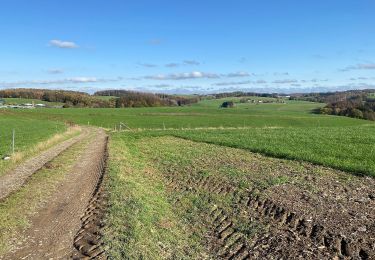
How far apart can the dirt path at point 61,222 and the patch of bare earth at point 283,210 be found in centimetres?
297

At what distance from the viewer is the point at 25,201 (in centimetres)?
1165

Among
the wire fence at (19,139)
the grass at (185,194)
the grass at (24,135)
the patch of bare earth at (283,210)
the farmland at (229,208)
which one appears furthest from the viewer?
the grass at (24,135)

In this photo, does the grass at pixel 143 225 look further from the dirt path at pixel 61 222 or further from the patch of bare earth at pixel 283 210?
the patch of bare earth at pixel 283 210

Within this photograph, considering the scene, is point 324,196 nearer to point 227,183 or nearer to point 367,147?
point 227,183

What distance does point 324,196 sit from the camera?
10992mm

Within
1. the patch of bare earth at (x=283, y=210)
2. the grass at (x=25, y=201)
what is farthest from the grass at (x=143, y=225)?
the grass at (x=25, y=201)

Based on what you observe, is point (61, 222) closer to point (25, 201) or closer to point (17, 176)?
point (25, 201)

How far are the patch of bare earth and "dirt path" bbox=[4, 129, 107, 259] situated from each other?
9.73 ft

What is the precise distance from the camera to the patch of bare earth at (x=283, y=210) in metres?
7.64

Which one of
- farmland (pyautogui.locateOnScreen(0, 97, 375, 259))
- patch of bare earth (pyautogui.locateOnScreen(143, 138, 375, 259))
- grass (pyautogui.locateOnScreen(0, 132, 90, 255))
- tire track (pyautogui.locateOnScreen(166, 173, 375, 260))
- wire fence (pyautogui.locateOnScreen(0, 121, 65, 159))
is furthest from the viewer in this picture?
wire fence (pyautogui.locateOnScreen(0, 121, 65, 159))

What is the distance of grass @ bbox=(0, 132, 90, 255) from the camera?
28.9 ft

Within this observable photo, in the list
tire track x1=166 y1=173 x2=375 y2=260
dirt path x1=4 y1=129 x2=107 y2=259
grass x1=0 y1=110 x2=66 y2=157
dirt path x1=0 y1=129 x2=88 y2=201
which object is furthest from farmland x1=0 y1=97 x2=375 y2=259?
grass x1=0 y1=110 x2=66 y2=157

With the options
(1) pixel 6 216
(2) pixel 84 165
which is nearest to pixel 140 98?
(2) pixel 84 165

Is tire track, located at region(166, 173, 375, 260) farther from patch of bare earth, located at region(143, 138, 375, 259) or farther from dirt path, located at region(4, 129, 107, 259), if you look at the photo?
dirt path, located at region(4, 129, 107, 259)
